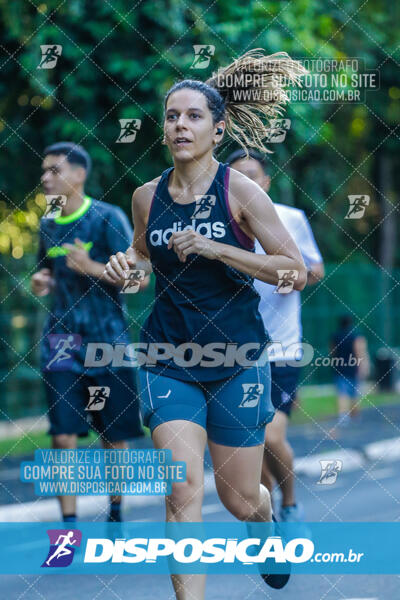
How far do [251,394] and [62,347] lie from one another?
Result: 1.89 m

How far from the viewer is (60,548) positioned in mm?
5617

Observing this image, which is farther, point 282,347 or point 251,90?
point 282,347

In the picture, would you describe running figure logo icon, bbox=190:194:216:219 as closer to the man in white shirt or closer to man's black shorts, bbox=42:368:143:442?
the man in white shirt

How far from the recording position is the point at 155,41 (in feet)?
31.8

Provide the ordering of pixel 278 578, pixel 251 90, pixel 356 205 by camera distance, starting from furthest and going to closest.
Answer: pixel 356 205 < pixel 251 90 < pixel 278 578

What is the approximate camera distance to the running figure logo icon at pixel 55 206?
20.1ft

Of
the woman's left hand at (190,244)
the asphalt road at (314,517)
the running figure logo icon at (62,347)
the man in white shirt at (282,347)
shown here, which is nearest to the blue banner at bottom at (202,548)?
the asphalt road at (314,517)

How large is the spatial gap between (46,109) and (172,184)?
6.21 meters

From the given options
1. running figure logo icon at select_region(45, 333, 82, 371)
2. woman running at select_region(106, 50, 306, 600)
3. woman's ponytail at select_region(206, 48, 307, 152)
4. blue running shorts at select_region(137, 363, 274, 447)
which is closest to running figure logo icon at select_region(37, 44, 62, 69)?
running figure logo icon at select_region(45, 333, 82, 371)

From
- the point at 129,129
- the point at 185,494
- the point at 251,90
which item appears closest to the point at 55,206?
the point at 251,90

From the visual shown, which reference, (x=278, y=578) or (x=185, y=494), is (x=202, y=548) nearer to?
(x=185, y=494)

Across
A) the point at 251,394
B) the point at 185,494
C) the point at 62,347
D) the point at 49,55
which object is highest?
the point at 49,55

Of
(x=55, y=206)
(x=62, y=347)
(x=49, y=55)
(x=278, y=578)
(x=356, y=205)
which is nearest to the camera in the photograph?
(x=278, y=578)

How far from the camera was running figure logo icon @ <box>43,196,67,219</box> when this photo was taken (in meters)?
6.11
